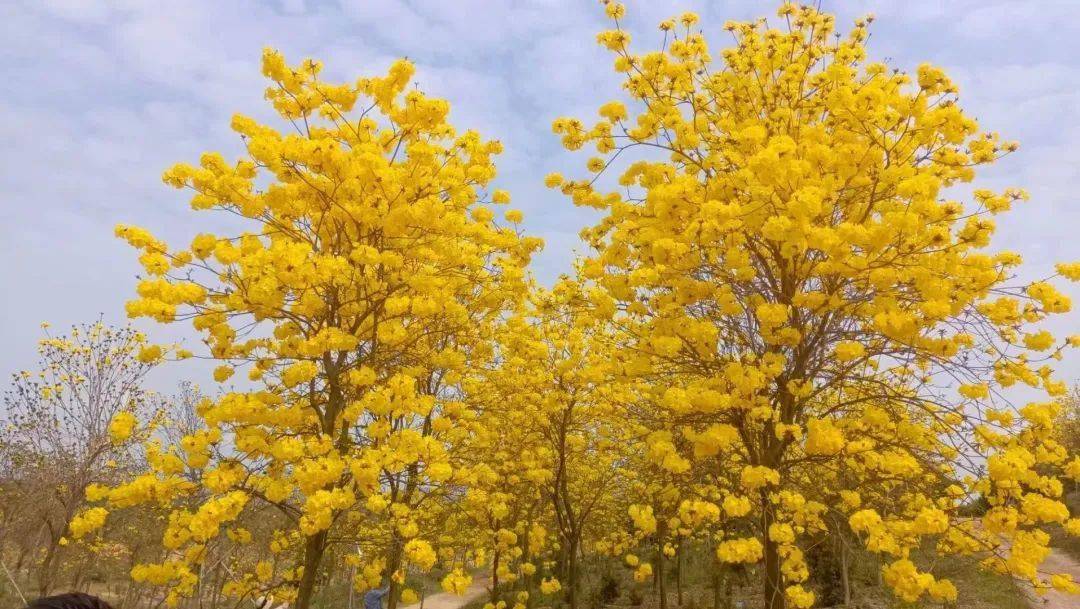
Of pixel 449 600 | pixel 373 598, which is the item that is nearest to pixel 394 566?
pixel 373 598

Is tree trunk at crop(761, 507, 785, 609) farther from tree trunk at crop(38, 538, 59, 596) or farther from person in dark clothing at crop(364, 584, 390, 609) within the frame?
tree trunk at crop(38, 538, 59, 596)

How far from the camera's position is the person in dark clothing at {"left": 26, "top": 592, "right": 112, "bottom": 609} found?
1.78 metres

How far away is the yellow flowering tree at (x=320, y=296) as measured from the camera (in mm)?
4723

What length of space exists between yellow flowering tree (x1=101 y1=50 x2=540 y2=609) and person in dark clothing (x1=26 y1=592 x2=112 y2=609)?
2475 mm

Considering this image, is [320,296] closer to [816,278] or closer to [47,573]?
[816,278]

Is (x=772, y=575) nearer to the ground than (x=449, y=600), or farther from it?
farther from it

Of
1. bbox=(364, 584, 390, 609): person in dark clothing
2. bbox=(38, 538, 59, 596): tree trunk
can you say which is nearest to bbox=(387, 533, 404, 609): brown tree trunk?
bbox=(364, 584, 390, 609): person in dark clothing

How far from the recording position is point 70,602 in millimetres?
1856

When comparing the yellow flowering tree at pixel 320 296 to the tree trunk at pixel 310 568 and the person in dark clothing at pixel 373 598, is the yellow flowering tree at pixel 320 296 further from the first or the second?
the person in dark clothing at pixel 373 598

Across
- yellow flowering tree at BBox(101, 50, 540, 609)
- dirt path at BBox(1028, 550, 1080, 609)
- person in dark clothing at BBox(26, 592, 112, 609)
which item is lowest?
dirt path at BBox(1028, 550, 1080, 609)

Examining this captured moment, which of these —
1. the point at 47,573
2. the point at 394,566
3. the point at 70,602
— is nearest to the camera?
the point at 70,602

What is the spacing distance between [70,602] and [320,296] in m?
3.61

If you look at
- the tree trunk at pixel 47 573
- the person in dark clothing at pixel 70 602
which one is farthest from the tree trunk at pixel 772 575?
the tree trunk at pixel 47 573

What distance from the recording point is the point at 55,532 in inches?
523
